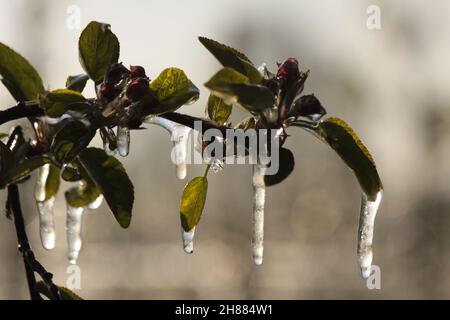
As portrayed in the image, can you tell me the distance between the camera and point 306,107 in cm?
93

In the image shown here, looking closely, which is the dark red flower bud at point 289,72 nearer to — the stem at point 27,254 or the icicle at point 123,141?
the icicle at point 123,141

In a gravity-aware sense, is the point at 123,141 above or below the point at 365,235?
above

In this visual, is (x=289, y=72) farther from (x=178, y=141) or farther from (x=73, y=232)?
(x=73, y=232)

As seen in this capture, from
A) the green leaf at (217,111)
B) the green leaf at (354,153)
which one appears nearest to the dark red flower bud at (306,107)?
the green leaf at (354,153)

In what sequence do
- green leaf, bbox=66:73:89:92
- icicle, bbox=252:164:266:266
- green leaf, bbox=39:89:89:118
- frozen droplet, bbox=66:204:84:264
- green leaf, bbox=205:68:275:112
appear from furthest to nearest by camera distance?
frozen droplet, bbox=66:204:84:264 → icicle, bbox=252:164:266:266 → green leaf, bbox=66:73:89:92 → green leaf, bbox=39:89:89:118 → green leaf, bbox=205:68:275:112

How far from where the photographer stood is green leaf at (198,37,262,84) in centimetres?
93

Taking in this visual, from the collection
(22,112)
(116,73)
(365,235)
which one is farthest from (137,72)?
(365,235)

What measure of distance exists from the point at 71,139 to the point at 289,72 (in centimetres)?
24

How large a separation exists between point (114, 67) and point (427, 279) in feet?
46.3

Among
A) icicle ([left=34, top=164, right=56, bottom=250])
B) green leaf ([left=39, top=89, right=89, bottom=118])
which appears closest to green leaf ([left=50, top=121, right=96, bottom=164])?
green leaf ([left=39, top=89, right=89, bottom=118])

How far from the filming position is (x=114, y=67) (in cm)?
96

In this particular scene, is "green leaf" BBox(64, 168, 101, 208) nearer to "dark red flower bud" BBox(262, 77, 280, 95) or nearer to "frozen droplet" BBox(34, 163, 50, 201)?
"frozen droplet" BBox(34, 163, 50, 201)

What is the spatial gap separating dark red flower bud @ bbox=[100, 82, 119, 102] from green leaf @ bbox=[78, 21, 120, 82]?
7 centimetres
